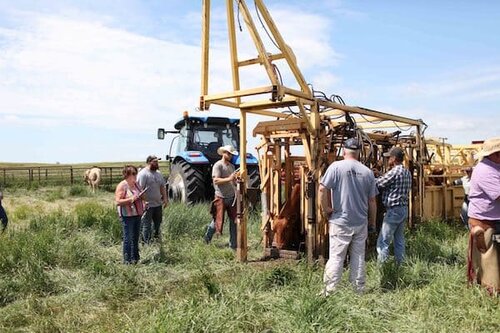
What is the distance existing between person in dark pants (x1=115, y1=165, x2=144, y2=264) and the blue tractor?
410 cm

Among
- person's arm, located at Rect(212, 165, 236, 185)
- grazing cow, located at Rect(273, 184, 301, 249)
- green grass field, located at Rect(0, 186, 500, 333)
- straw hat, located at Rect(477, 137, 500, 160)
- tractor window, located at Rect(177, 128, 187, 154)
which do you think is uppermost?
tractor window, located at Rect(177, 128, 187, 154)

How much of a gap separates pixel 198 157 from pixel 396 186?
5.92m

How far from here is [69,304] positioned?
17.3 ft

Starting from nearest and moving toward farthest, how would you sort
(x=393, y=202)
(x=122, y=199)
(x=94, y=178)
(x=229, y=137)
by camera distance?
(x=393, y=202)
(x=122, y=199)
(x=229, y=137)
(x=94, y=178)

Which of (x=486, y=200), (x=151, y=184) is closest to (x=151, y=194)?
(x=151, y=184)

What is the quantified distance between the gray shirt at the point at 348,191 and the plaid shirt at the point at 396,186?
126cm

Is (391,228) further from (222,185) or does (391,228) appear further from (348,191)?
(222,185)

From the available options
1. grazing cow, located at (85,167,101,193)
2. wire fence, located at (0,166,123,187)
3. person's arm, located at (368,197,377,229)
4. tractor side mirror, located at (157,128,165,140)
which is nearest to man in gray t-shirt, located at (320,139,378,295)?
person's arm, located at (368,197,377,229)

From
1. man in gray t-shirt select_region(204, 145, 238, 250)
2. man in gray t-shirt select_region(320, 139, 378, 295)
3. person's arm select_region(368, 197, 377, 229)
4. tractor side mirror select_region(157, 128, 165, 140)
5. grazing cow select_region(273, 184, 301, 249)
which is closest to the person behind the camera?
man in gray t-shirt select_region(320, 139, 378, 295)

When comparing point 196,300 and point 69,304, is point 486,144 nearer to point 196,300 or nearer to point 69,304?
point 196,300

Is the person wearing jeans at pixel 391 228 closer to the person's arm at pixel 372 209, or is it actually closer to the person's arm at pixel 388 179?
the person's arm at pixel 388 179

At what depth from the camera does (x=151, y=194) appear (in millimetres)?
7996

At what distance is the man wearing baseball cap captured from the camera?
493cm

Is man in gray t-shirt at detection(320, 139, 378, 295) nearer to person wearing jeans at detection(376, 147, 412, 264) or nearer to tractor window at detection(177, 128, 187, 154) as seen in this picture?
person wearing jeans at detection(376, 147, 412, 264)
